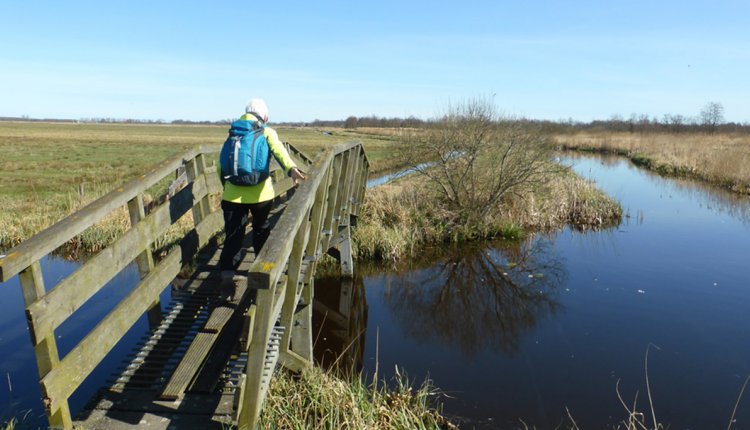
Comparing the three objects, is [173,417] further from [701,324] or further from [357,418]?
[701,324]

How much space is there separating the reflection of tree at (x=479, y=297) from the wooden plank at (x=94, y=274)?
15.6ft

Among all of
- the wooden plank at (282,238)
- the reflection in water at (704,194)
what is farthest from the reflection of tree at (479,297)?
the reflection in water at (704,194)

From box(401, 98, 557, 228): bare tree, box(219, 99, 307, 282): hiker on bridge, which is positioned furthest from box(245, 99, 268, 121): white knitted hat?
box(401, 98, 557, 228): bare tree

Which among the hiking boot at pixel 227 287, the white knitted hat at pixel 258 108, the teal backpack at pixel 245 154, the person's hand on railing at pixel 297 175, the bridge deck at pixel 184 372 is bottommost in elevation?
the bridge deck at pixel 184 372

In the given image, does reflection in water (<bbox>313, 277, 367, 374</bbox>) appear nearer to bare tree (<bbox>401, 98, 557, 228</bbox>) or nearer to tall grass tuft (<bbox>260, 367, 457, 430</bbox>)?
tall grass tuft (<bbox>260, 367, 457, 430</bbox>)

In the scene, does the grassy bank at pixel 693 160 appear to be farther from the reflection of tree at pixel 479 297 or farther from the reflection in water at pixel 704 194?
the reflection of tree at pixel 479 297

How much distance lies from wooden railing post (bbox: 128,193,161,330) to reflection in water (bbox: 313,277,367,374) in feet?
7.24

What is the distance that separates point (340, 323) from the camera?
8.70m

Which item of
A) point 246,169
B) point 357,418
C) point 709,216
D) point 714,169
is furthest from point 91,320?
point 714,169

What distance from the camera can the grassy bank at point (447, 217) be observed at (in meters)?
12.1

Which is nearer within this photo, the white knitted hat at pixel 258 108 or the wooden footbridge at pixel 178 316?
the wooden footbridge at pixel 178 316

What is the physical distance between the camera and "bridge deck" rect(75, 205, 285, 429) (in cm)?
352

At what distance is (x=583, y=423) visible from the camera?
5805 mm

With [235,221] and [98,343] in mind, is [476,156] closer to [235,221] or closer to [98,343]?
[235,221]
